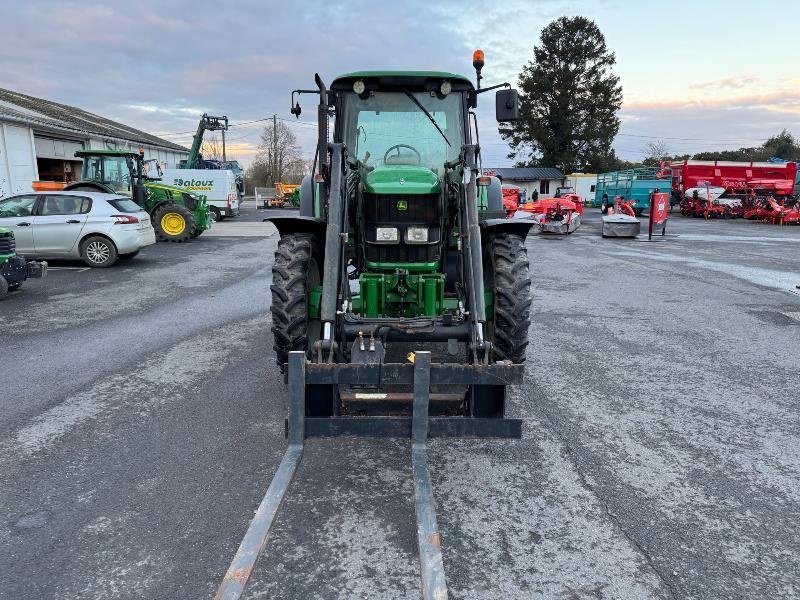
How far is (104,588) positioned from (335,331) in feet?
A: 7.28

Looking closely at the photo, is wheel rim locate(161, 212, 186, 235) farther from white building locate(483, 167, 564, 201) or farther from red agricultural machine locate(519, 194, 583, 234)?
white building locate(483, 167, 564, 201)

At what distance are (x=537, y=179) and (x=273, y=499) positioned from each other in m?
54.5

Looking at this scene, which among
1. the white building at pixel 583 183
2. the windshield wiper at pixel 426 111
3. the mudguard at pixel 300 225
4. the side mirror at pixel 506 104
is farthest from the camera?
the white building at pixel 583 183

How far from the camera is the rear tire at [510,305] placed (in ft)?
16.2

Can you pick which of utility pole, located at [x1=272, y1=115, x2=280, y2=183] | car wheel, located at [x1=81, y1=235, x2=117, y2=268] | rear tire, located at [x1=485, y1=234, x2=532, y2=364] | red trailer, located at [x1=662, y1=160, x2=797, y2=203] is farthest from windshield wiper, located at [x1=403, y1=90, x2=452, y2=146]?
utility pole, located at [x1=272, y1=115, x2=280, y2=183]

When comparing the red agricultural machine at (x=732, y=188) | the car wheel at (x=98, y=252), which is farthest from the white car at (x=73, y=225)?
the red agricultural machine at (x=732, y=188)

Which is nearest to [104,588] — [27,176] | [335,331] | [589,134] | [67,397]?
[335,331]

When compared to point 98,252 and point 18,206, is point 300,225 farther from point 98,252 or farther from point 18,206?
point 18,206

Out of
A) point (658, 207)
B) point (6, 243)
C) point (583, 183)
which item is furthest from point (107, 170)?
point (583, 183)

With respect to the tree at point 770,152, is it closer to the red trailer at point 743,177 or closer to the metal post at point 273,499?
the red trailer at point 743,177

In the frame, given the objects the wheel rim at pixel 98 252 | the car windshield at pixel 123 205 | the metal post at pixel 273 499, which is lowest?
the metal post at pixel 273 499

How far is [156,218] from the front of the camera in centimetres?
1914

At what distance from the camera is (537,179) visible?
54.7 m

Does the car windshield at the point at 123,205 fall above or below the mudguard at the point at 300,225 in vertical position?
above
